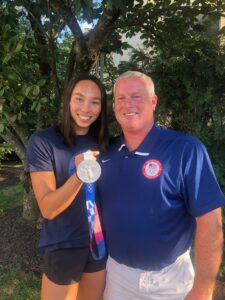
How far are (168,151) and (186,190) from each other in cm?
23

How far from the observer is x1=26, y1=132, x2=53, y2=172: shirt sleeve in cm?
238

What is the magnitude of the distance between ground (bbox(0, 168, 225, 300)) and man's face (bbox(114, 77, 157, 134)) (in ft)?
A: 8.26

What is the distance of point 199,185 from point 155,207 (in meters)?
0.27

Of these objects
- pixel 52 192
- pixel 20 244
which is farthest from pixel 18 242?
pixel 52 192

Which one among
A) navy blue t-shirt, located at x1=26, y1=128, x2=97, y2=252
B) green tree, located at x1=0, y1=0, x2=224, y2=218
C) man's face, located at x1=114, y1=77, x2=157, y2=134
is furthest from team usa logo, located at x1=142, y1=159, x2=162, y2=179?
green tree, located at x1=0, y1=0, x2=224, y2=218

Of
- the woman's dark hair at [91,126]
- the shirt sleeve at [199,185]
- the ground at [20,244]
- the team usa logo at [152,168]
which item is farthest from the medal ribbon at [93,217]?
the ground at [20,244]

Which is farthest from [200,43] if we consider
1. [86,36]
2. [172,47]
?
[86,36]

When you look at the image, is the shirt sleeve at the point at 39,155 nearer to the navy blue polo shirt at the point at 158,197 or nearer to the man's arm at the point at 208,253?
the navy blue polo shirt at the point at 158,197

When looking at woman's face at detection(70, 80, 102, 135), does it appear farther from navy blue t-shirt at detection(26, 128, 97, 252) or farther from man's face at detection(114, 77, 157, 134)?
man's face at detection(114, 77, 157, 134)

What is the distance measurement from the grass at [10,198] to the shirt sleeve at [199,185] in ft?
14.8

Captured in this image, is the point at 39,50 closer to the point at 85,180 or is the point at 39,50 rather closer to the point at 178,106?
the point at 178,106

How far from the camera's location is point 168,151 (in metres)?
2.12

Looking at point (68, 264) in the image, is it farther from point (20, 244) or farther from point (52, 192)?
point (20, 244)

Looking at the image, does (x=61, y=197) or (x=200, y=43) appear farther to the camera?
(x=200, y=43)
